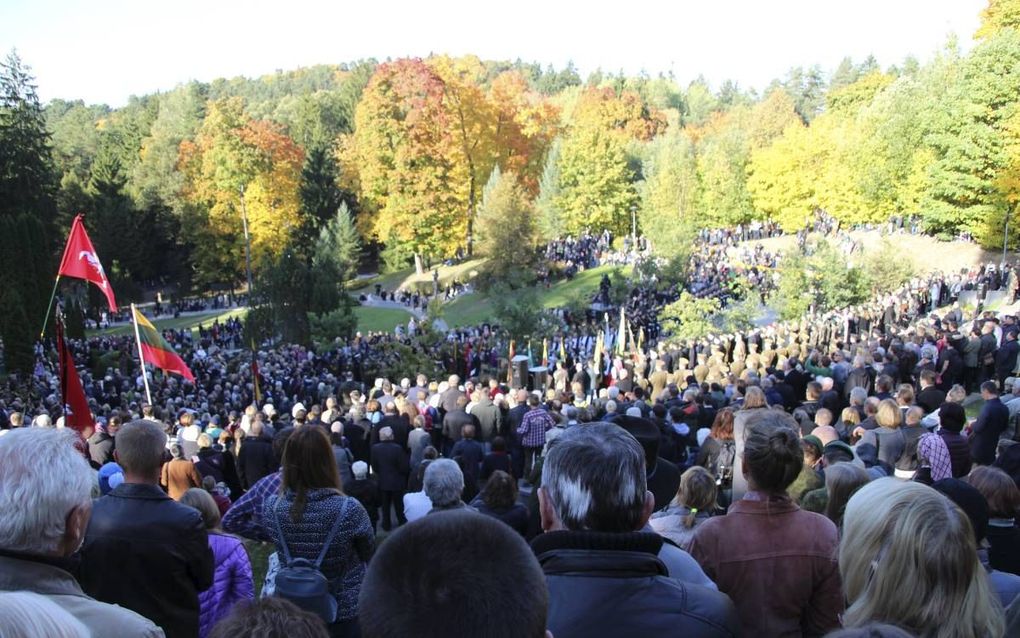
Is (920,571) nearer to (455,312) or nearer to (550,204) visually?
(455,312)

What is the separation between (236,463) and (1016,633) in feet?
26.4

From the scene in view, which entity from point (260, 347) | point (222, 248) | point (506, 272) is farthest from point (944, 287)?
point (222, 248)

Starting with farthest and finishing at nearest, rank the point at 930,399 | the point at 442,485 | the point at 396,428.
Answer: the point at 930,399
the point at 396,428
the point at 442,485

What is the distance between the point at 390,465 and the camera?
8883 millimetres

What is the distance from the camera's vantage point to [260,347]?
3012 cm

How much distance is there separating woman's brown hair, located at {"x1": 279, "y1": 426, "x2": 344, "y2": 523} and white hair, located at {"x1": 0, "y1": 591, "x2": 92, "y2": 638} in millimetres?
2119

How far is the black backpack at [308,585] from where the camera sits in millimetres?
3537

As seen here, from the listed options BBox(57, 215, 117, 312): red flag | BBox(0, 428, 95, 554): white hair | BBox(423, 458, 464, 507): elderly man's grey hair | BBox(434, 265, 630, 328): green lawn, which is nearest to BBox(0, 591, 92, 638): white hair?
BBox(0, 428, 95, 554): white hair

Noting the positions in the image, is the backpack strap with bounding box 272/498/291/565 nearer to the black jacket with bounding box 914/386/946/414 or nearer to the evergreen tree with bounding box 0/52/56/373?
the black jacket with bounding box 914/386/946/414

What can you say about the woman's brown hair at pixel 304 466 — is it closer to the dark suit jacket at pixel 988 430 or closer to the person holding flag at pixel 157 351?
the dark suit jacket at pixel 988 430

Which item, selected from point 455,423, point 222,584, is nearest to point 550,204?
point 455,423

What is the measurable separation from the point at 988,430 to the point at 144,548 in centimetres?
790

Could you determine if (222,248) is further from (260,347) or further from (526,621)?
(526,621)

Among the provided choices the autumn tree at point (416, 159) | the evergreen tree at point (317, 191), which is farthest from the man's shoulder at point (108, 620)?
the evergreen tree at point (317, 191)
